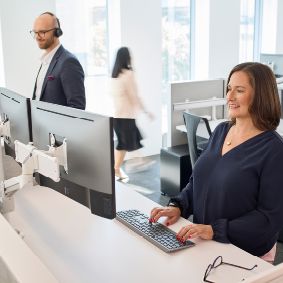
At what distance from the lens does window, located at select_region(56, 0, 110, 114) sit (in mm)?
4637

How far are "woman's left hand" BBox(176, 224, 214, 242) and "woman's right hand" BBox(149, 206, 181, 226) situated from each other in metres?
0.15

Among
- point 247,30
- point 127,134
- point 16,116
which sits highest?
point 247,30

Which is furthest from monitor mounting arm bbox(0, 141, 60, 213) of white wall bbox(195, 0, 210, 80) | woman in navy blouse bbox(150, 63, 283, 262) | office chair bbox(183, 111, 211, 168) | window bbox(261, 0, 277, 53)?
window bbox(261, 0, 277, 53)

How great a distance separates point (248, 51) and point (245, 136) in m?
5.42

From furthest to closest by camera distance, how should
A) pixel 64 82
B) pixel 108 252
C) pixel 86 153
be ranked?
1. pixel 64 82
2. pixel 108 252
3. pixel 86 153

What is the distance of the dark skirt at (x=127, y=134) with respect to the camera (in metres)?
4.20

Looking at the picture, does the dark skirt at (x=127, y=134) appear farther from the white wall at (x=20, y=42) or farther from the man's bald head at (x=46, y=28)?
the man's bald head at (x=46, y=28)

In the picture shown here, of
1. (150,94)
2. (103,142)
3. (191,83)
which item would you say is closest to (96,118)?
(103,142)

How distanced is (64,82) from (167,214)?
3.58 feet

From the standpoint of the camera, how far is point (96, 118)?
122cm

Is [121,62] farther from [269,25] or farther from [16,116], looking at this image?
[269,25]

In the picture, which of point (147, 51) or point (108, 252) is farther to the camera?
point (147, 51)

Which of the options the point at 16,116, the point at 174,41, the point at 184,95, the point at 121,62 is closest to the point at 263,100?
the point at 16,116

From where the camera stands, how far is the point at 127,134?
423 cm
